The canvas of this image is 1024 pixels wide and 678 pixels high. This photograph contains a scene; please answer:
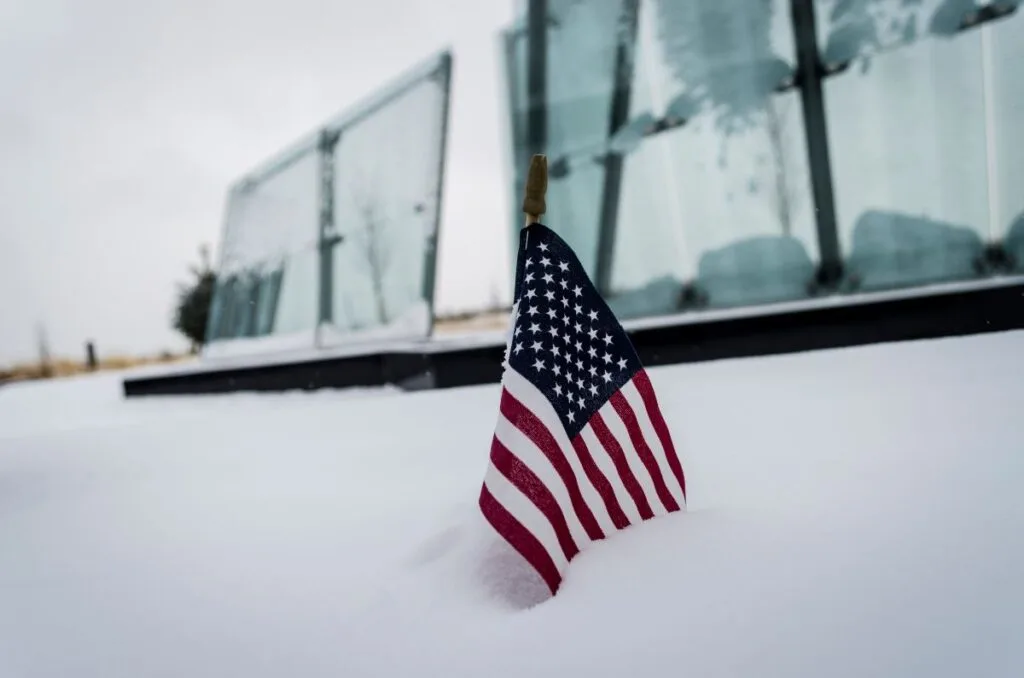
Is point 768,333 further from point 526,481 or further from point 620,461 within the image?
point 526,481

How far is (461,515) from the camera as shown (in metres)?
2.11

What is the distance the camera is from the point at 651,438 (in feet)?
5.86

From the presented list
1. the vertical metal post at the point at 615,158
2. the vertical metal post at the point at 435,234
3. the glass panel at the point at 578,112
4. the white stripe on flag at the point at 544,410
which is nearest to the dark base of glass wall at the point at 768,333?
the vertical metal post at the point at 435,234

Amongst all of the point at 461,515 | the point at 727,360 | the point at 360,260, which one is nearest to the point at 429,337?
the point at 360,260

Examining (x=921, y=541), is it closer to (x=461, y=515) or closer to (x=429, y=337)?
(x=461, y=515)

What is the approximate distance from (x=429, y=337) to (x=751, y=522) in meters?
5.53

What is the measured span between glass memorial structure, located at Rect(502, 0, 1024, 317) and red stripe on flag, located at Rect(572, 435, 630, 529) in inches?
164

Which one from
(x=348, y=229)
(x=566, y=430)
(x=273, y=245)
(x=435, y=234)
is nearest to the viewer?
(x=566, y=430)

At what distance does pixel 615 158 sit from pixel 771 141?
1.53 m

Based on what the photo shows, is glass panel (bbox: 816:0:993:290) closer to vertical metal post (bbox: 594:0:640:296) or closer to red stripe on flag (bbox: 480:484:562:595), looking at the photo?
vertical metal post (bbox: 594:0:640:296)

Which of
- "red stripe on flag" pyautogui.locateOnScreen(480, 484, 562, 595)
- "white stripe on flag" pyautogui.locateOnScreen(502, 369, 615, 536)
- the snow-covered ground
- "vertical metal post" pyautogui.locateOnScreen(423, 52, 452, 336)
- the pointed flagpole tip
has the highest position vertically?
"vertical metal post" pyautogui.locateOnScreen(423, 52, 452, 336)

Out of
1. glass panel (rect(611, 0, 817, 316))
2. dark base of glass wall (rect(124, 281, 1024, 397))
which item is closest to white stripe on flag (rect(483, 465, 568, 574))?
dark base of glass wall (rect(124, 281, 1024, 397))

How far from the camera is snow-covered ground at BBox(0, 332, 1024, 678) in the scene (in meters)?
1.27

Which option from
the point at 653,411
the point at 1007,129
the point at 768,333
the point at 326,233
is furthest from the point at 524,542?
the point at 326,233
